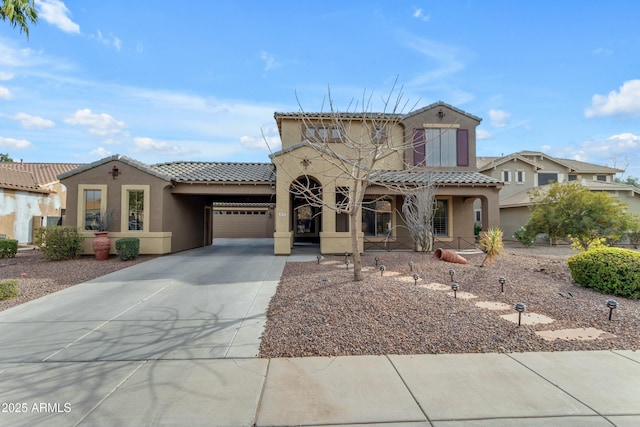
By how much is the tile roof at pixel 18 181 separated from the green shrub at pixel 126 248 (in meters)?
12.2

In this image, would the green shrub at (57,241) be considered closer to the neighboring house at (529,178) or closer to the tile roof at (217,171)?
the tile roof at (217,171)

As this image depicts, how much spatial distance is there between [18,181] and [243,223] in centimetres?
1488

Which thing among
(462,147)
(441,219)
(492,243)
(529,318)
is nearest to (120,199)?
(492,243)

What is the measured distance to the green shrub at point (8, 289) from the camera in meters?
7.25

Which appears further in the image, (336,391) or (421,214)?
(421,214)

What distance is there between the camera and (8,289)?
7340 mm

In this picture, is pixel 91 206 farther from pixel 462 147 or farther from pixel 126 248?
pixel 462 147

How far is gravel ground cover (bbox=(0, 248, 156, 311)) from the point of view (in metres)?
7.97

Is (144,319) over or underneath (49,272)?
underneath

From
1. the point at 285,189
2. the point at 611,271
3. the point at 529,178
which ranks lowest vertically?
the point at 611,271

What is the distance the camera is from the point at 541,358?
14.7 feet

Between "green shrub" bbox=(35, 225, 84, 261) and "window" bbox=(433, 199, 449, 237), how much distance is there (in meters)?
16.1

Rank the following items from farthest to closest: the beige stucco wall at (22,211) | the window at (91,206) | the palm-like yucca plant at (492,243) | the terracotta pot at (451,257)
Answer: the beige stucco wall at (22,211) < the window at (91,206) < the terracotta pot at (451,257) < the palm-like yucca plant at (492,243)

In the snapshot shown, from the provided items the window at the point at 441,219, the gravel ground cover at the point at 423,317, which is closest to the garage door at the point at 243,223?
the window at the point at 441,219
